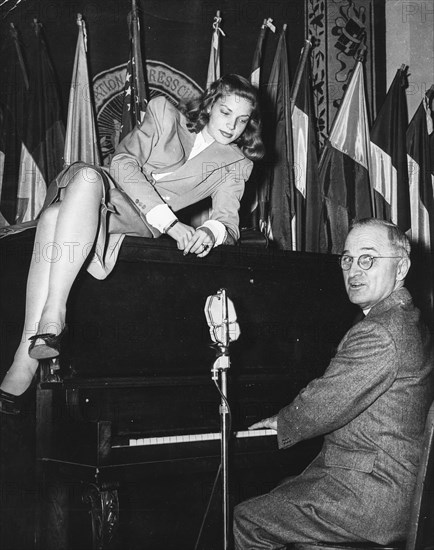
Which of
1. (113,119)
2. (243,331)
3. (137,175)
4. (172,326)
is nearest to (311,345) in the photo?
(243,331)

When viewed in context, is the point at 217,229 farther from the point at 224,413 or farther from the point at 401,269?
the point at 224,413

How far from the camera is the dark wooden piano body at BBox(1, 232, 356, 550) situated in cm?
317

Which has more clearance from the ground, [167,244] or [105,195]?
[105,195]

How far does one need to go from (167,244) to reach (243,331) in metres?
0.75

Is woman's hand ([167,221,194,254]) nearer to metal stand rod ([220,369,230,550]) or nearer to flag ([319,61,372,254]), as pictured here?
metal stand rod ([220,369,230,550])

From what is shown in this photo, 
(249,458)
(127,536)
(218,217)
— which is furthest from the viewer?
(218,217)

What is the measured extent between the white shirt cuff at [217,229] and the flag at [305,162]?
90.8 inches

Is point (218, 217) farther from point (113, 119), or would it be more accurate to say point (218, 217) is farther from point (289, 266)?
point (113, 119)

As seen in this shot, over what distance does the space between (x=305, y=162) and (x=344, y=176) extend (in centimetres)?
35

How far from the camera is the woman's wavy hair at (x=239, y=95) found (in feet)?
12.6

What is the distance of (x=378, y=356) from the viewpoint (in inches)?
109

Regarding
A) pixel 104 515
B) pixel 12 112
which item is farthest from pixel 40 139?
pixel 104 515

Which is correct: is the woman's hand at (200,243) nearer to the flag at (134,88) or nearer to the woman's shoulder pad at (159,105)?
the woman's shoulder pad at (159,105)

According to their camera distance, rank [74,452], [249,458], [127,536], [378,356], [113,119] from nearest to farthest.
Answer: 1. [378,356]
2. [74,452]
3. [249,458]
4. [127,536]
5. [113,119]
